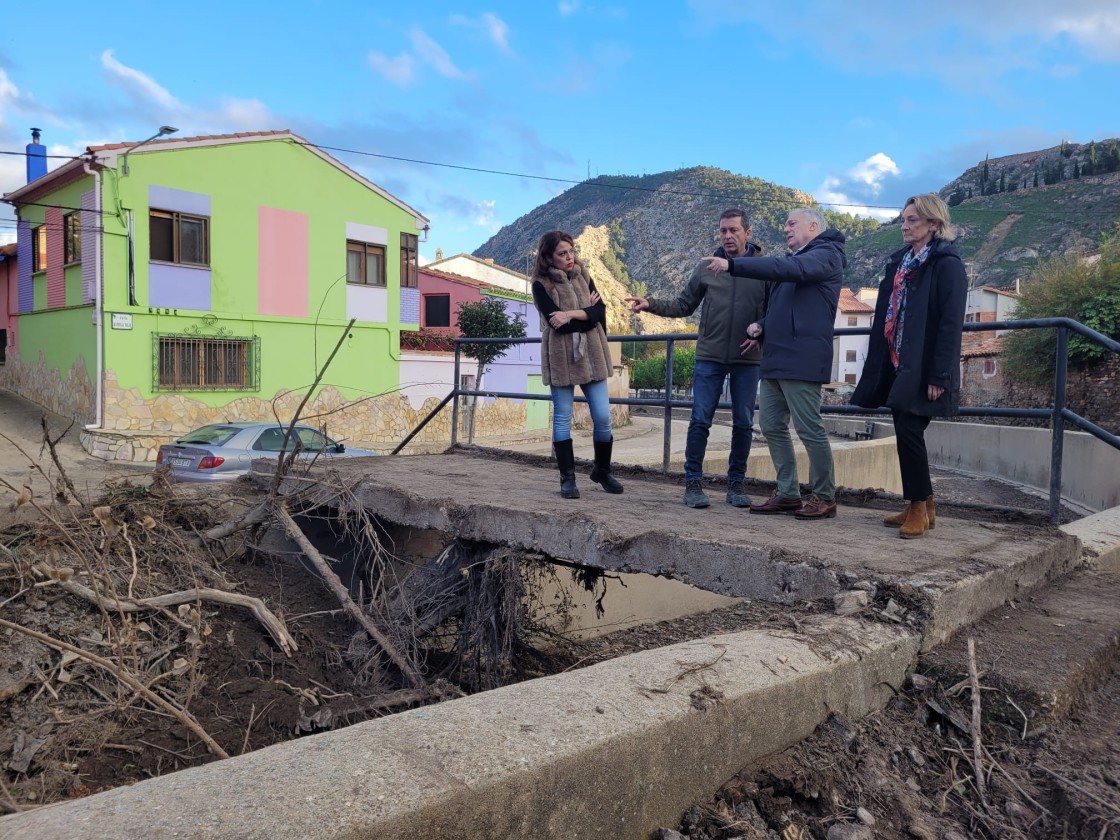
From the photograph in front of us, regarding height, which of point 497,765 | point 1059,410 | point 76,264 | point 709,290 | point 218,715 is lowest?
point 218,715

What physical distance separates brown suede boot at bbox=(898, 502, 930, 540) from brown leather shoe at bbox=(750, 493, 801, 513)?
70 cm

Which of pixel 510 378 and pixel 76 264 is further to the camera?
pixel 510 378

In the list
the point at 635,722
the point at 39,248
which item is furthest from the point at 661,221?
the point at 635,722

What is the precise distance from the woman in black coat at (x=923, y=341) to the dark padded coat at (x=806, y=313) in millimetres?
367

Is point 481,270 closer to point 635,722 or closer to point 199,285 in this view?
point 199,285

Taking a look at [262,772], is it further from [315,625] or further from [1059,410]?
[1059,410]

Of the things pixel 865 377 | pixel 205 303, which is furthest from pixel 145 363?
pixel 865 377

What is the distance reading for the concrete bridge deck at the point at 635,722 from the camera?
1.34m

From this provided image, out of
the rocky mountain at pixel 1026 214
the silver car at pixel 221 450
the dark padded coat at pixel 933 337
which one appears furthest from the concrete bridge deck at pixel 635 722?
the rocky mountain at pixel 1026 214

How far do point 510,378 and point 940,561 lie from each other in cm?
2609

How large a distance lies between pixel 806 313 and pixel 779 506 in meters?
0.98

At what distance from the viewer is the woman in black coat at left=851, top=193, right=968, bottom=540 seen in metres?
3.45

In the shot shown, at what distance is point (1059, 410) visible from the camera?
3.74 m

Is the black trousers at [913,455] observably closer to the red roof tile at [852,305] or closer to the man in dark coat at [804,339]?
the man in dark coat at [804,339]
